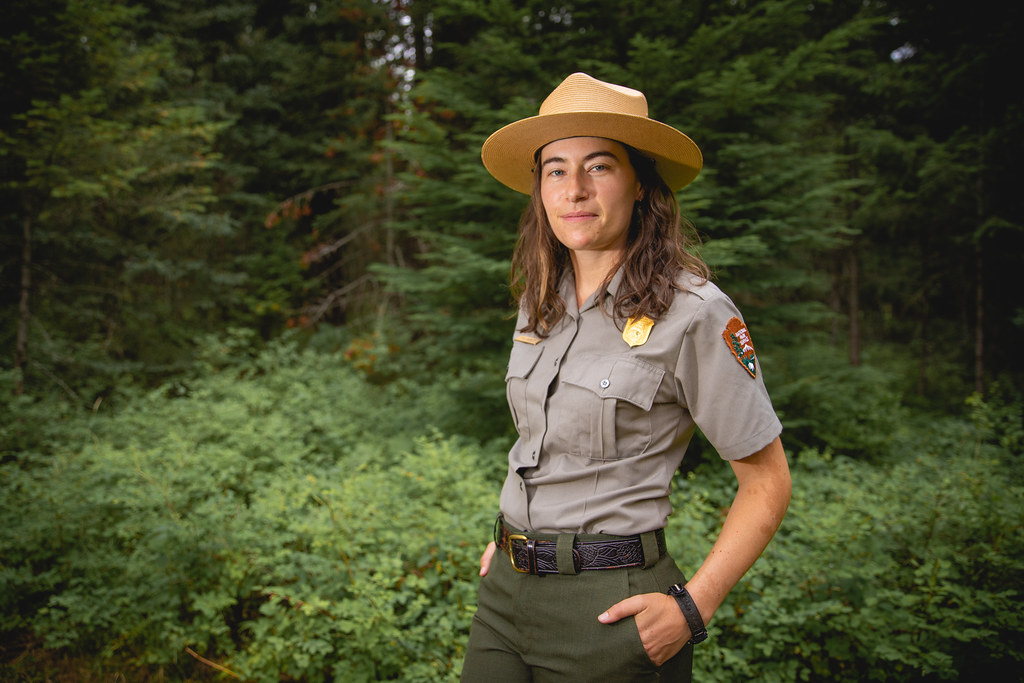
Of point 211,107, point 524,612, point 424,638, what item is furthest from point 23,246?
point 524,612

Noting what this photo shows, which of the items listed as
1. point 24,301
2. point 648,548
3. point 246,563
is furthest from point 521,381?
point 24,301

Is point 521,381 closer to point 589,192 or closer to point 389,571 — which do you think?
point 589,192

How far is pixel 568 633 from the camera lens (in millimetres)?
1433

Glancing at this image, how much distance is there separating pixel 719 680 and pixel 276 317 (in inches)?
484

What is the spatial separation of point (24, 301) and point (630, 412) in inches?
362

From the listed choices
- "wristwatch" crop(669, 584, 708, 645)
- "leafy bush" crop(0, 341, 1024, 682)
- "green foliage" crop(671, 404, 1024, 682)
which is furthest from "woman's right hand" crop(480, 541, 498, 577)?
"green foliage" crop(671, 404, 1024, 682)

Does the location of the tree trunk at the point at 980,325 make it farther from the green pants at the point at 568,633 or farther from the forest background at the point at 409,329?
the green pants at the point at 568,633

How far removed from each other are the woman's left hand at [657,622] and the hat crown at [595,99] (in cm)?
131

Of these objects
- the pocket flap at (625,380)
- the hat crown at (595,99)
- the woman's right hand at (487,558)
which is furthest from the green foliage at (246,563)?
the hat crown at (595,99)

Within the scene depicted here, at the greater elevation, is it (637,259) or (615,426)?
(637,259)

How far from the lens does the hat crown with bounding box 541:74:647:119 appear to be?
157 centimetres

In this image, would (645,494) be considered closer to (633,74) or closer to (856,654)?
(856,654)

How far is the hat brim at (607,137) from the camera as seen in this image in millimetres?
1564

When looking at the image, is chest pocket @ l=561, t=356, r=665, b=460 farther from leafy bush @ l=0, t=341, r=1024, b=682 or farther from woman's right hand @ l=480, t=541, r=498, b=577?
leafy bush @ l=0, t=341, r=1024, b=682
